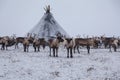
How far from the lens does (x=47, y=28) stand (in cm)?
7250

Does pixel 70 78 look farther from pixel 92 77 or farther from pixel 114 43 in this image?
pixel 114 43

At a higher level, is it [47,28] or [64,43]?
[47,28]

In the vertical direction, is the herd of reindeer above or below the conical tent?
below

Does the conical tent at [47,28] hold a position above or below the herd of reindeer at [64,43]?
above

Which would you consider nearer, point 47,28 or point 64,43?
point 64,43

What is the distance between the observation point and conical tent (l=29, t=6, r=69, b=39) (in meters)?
70.4

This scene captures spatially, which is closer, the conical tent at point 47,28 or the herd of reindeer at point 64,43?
the herd of reindeer at point 64,43

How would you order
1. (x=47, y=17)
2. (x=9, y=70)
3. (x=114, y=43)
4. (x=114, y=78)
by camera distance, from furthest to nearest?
(x=47, y=17), (x=114, y=43), (x=9, y=70), (x=114, y=78)

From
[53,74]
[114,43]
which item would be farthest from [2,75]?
[114,43]

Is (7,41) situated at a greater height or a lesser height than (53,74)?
greater

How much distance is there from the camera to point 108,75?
680 inches

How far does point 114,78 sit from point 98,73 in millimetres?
2050

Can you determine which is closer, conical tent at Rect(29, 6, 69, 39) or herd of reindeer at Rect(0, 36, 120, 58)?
herd of reindeer at Rect(0, 36, 120, 58)

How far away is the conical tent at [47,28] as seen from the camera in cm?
7044
